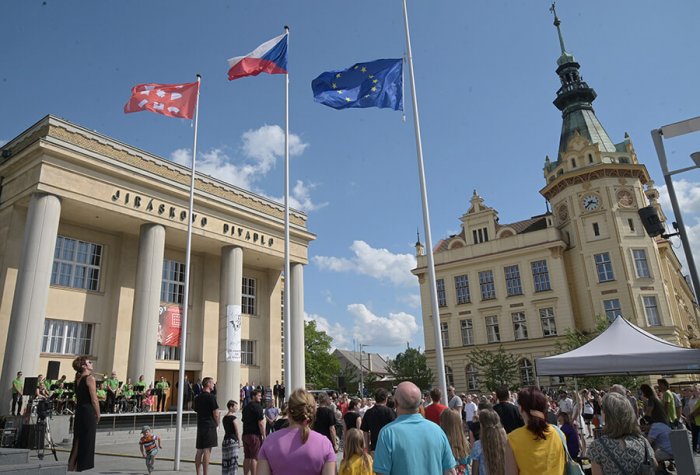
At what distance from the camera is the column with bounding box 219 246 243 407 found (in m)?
26.4

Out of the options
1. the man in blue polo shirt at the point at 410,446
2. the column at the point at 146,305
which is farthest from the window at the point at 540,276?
the man in blue polo shirt at the point at 410,446

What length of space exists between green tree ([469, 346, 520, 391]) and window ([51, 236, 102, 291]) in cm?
3267

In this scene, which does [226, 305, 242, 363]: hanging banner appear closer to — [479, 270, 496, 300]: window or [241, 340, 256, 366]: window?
[241, 340, 256, 366]: window

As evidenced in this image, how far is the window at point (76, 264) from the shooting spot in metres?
24.0

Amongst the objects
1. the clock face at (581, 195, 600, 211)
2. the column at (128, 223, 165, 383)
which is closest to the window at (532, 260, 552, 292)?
the clock face at (581, 195, 600, 211)

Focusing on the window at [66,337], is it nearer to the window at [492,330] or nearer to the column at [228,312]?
the column at [228,312]

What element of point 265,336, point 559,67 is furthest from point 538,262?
point 265,336

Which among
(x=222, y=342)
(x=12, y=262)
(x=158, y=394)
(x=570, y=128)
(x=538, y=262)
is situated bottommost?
(x=158, y=394)

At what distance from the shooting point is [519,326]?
4566 centimetres

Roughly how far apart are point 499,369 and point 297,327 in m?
20.8

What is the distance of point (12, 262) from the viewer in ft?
72.4

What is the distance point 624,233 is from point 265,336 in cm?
3221

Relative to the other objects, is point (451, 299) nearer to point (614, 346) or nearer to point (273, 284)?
point (273, 284)

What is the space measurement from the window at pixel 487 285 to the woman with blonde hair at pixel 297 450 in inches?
1818
